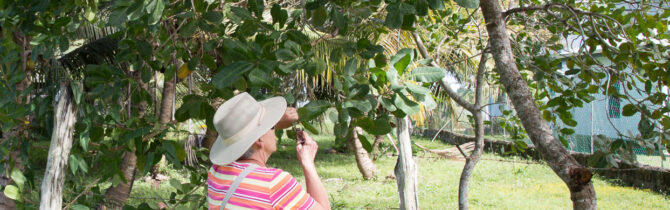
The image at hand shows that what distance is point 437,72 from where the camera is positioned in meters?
1.62

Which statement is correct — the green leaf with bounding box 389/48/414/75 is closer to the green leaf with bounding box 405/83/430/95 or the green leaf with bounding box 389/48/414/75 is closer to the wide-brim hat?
the green leaf with bounding box 405/83/430/95

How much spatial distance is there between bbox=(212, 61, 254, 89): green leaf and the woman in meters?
0.19

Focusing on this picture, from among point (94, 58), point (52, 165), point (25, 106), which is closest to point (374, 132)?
point (52, 165)

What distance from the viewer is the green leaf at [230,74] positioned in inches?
58.0

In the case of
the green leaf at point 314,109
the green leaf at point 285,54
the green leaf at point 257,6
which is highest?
the green leaf at point 257,6

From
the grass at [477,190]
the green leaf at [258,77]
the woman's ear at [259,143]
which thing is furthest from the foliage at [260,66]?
the grass at [477,190]

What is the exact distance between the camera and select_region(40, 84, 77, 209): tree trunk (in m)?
2.17

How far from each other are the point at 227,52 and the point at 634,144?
1379 millimetres

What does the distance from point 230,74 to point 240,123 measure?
0.75 feet

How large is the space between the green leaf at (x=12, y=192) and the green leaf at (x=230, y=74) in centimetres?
144

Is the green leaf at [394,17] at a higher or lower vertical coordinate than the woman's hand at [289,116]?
higher

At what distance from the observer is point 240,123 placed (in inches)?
66.1

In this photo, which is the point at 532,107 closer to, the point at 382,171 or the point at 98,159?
the point at 98,159

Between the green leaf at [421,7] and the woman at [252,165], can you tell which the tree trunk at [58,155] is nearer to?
the woman at [252,165]
